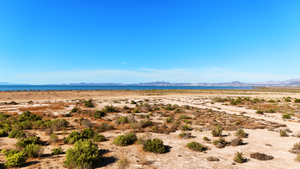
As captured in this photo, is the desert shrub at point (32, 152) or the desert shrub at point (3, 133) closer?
the desert shrub at point (32, 152)

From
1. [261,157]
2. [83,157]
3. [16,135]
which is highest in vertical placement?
[83,157]

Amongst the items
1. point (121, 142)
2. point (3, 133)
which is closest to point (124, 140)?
point (121, 142)

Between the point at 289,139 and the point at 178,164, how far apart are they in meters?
12.3

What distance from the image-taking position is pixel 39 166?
8234mm

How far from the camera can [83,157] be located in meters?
8.19

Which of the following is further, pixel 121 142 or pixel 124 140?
pixel 124 140

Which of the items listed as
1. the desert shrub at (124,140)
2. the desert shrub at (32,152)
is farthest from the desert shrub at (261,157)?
the desert shrub at (32,152)

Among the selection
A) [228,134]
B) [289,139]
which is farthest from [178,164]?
[289,139]

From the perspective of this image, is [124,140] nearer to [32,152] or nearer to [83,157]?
[83,157]

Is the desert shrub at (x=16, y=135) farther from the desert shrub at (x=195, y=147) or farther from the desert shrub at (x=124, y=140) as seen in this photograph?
the desert shrub at (x=195, y=147)

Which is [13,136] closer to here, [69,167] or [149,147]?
[69,167]

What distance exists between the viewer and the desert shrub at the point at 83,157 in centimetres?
805

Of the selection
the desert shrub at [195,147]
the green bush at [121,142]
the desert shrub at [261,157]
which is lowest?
the desert shrub at [261,157]

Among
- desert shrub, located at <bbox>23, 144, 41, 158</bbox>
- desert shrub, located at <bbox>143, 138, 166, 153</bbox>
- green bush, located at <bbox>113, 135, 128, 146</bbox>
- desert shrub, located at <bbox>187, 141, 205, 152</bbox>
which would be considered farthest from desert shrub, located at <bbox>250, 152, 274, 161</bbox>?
desert shrub, located at <bbox>23, 144, 41, 158</bbox>
